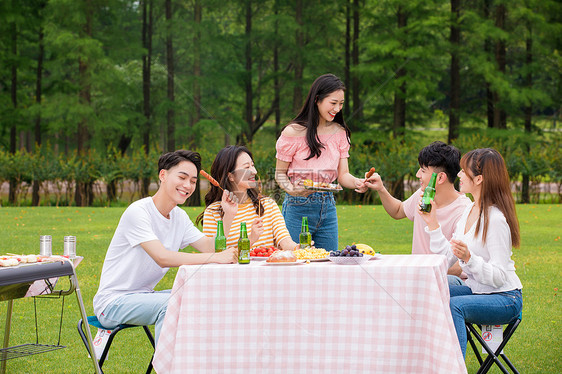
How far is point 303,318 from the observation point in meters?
3.21

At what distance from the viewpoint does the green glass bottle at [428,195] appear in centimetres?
392

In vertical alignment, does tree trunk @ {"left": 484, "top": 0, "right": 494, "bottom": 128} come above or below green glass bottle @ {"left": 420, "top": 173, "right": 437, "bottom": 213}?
above

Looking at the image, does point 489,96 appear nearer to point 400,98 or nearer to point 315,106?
point 400,98

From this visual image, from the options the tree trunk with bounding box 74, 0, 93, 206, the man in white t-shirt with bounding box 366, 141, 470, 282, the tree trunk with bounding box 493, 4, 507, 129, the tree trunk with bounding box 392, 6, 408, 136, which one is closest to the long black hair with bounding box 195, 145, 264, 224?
the man in white t-shirt with bounding box 366, 141, 470, 282

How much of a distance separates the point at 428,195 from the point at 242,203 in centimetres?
124

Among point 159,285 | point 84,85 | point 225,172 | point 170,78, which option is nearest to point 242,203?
point 225,172

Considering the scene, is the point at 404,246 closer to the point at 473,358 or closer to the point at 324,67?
the point at 473,358

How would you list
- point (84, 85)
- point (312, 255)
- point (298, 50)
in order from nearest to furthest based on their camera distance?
point (312, 255), point (84, 85), point (298, 50)

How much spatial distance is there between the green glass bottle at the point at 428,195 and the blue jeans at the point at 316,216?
902mm

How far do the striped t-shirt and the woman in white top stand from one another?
1.04 m

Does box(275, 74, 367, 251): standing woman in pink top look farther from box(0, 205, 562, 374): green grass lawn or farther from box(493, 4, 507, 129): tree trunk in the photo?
box(493, 4, 507, 129): tree trunk

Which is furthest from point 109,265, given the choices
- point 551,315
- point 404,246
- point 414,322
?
point 404,246

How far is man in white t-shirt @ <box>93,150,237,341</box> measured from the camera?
3.64 m

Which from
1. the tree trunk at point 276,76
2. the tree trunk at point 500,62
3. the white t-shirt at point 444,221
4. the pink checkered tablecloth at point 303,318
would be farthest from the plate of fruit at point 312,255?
the tree trunk at point 276,76
